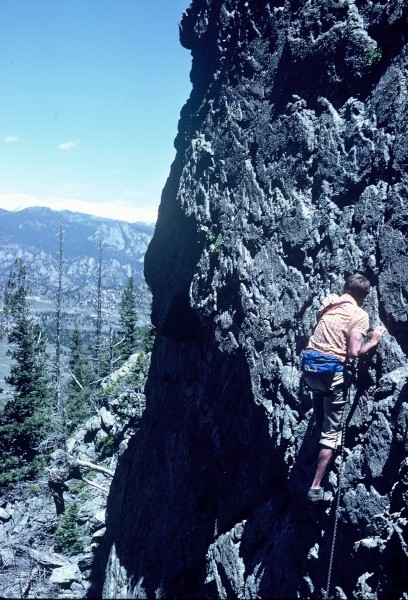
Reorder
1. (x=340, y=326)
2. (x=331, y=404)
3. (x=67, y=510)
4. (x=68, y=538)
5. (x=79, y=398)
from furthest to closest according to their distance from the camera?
1. (x=79, y=398)
2. (x=67, y=510)
3. (x=68, y=538)
4. (x=331, y=404)
5. (x=340, y=326)

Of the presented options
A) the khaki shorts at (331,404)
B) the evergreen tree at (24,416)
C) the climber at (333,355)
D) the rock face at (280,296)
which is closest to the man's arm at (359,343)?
the climber at (333,355)

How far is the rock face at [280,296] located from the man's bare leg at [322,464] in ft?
0.57

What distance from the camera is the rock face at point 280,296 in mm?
4914

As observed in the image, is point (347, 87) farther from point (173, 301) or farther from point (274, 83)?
point (173, 301)

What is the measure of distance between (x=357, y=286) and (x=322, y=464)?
2.24 meters

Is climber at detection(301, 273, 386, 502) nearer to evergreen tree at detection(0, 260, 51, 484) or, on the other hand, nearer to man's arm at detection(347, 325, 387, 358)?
man's arm at detection(347, 325, 387, 358)

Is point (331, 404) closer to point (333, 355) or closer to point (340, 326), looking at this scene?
point (333, 355)

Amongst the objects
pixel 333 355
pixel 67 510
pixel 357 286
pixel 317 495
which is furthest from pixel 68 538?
pixel 357 286

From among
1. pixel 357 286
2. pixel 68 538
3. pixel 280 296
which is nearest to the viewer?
pixel 357 286

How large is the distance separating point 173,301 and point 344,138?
5799 millimetres

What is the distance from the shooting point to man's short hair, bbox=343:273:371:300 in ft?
16.6

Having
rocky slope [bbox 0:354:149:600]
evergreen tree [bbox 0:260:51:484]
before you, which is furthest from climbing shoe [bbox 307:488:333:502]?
evergreen tree [bbox 0:260:51:484]

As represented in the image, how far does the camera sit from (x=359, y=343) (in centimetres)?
482

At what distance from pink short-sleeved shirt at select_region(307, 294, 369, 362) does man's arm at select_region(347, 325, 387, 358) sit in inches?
3.1
